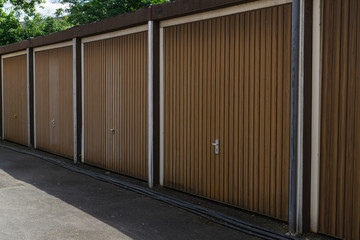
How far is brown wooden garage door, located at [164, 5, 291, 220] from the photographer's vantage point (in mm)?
6070

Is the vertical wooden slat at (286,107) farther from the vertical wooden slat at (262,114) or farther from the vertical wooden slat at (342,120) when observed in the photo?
the vertical wooden slat at (342,120)

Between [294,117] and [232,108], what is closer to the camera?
[294,117]

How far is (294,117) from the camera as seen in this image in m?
5.60

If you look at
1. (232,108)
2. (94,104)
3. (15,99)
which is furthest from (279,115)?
(15,99)

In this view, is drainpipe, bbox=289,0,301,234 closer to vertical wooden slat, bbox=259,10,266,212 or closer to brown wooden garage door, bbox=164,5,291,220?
brown wooden garage door, bbox=164,5,291,220

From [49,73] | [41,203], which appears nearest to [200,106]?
[41,203]

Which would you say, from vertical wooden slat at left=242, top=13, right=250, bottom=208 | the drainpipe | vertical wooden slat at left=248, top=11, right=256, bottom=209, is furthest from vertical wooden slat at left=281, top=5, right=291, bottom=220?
vertical wooden slat at left=242, top=13, right=250, bottom=208

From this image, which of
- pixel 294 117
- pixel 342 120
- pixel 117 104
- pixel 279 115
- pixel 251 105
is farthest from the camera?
pixel 117 104

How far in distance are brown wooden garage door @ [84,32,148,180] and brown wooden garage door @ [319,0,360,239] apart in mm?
4029

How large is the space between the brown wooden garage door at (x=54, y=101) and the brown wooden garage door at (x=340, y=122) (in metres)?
7.43

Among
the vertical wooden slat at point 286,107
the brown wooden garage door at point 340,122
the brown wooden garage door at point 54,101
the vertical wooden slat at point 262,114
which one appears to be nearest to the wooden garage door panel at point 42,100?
the brown wooden garage door at point 54,101

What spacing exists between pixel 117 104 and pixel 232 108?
3501 mm

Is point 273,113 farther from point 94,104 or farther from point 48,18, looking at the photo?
point 48,18

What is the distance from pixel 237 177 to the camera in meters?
6.73
